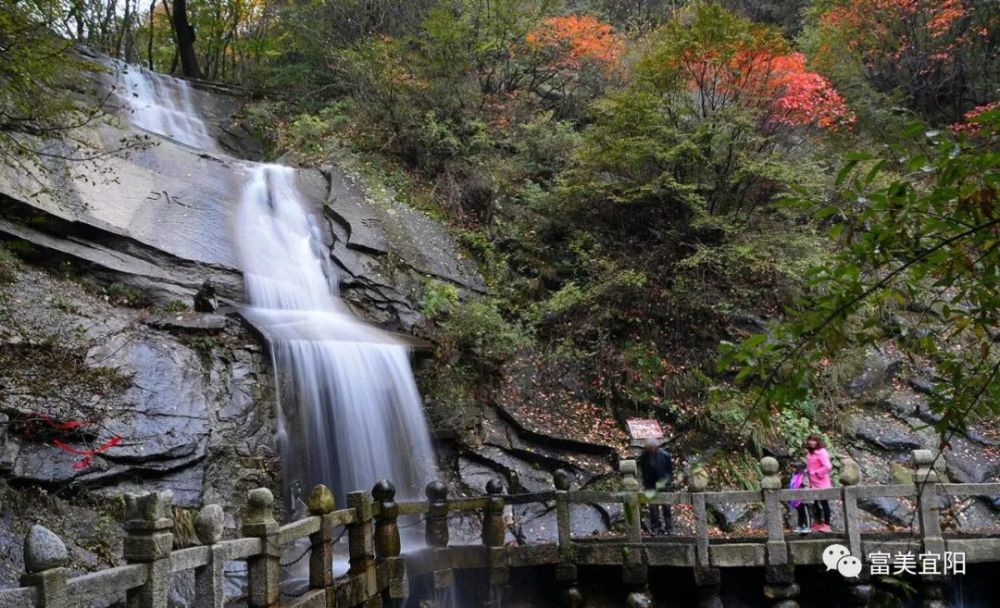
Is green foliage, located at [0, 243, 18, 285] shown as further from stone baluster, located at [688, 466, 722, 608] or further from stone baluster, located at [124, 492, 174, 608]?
stone baluster, located at [688, 466, 722, 608]

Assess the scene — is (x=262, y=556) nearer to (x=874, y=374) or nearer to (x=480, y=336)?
(x=480, y=336)

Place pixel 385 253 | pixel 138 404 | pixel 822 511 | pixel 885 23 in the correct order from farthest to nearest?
pixel 885 23 → pixel 385 253 → pixel 822 511 → pixel 138 404

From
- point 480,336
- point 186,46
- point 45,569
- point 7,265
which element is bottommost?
point 45,569

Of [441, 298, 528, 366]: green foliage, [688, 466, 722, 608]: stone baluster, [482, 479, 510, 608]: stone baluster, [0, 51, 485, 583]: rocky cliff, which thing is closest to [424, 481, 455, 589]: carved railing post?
[482, 479, 510, 608]: stone baluster

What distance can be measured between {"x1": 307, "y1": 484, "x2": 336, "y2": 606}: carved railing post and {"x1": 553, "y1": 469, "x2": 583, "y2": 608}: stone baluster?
3.97 metres

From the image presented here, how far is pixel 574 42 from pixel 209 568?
1841cm

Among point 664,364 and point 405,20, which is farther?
point 405,20

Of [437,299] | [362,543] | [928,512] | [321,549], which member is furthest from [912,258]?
[437,299]

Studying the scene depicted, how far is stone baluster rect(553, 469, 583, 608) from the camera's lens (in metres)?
9.84

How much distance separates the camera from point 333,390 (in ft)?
35.9

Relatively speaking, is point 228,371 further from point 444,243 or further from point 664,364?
point 664,364

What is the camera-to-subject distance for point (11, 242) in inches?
413

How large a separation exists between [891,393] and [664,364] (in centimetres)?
458

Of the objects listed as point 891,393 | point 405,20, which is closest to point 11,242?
point 405,20
